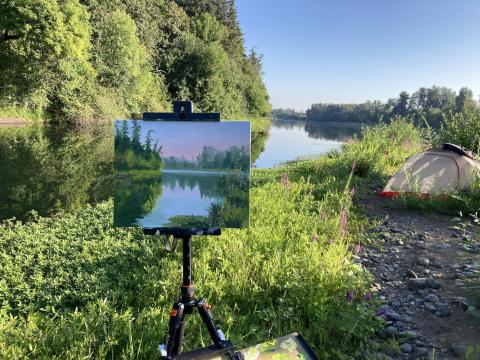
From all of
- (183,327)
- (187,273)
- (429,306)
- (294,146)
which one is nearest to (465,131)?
(429,306)

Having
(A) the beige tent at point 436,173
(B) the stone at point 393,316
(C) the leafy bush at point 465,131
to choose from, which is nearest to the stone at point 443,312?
(B) the stone at point 393,316

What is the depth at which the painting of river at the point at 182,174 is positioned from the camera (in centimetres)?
225

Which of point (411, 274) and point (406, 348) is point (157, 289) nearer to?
point (406, 348)

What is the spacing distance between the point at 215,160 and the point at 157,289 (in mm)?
1838

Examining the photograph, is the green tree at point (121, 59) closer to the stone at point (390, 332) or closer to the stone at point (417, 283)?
the stone at point (417, 283)

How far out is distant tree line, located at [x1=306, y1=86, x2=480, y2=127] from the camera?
15.5 meters

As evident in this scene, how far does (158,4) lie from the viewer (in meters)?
44.8

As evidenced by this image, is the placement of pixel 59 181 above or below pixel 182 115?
below

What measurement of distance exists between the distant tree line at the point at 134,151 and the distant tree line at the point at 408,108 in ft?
A: 34.4

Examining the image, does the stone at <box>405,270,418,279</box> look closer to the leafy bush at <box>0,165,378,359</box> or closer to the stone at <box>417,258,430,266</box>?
the stone at <box>417,258,430,266</box>

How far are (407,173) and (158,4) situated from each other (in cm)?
4432

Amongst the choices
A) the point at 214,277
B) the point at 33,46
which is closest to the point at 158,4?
the point at 33,46

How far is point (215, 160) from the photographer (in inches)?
89.4

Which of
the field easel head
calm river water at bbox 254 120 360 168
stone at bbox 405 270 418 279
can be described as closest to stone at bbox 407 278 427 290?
stone at bbox 405 270 418 279
